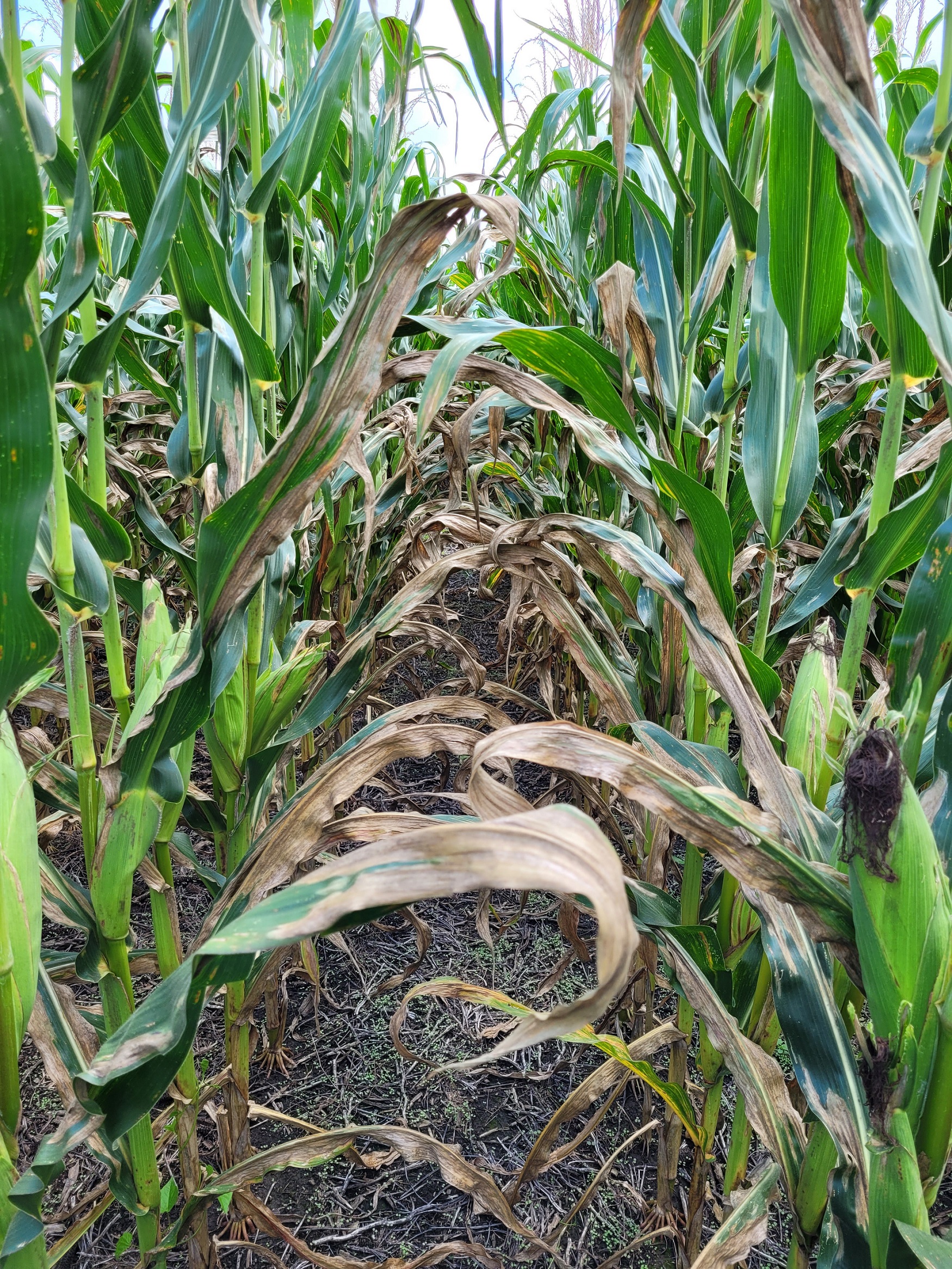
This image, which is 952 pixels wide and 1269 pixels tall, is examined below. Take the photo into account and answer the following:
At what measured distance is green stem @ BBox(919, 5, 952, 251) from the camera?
1.54 feet

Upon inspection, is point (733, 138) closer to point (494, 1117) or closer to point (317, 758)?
point (317, 758)

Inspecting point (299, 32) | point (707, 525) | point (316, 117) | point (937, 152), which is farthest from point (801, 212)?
point (299, 32)

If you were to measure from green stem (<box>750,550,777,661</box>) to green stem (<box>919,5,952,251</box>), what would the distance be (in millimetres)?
267

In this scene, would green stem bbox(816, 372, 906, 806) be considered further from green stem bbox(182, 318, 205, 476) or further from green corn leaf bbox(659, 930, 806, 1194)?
green stem bbox(182, 318, 205, 476)

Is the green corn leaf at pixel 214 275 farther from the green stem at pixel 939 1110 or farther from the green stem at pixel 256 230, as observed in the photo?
the green stem at pixel 939 1110

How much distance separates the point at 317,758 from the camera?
139 centimetres

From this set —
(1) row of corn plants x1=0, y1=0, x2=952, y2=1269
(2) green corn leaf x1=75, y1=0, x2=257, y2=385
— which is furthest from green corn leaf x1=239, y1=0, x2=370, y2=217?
(2) green corn leaf x1=75, y1=0, x2=257, y2=385

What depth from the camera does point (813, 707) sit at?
2.06 ft

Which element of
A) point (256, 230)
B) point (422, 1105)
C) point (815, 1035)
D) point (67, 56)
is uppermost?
point (67, 56)

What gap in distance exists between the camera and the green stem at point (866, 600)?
21.0 inches

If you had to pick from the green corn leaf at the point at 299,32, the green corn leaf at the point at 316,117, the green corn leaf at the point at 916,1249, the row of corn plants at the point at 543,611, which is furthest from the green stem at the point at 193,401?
the green corn leaf at the point at 916,1249

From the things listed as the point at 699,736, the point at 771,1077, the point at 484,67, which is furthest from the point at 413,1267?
the point at 484,67

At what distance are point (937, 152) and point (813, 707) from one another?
1.21 feet

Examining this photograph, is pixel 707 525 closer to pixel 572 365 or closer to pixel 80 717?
pixel 572 365
